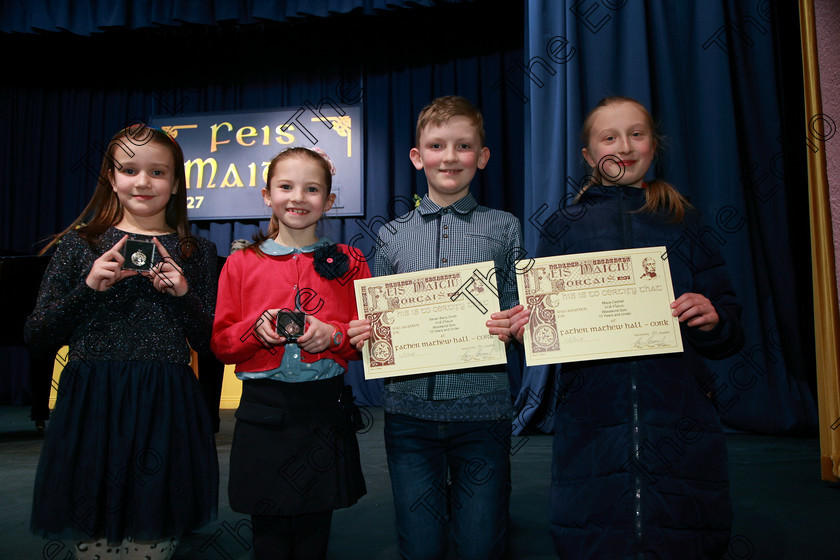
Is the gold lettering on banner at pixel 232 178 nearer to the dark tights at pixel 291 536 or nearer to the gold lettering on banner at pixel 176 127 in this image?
the gold lettering on banner at pixel 176 127

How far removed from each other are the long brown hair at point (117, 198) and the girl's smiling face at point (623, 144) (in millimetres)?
1081

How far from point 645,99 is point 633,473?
3416 mm

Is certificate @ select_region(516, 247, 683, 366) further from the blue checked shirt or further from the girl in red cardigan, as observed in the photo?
the girl in red cardigan

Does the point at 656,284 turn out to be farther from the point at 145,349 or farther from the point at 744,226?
the point at 744,226

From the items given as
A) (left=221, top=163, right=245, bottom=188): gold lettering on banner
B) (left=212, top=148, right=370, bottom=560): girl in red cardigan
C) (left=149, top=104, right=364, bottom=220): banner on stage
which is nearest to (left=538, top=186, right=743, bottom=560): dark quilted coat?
(left=212, top=148, right=370, bottom=560): girl in red cardigan

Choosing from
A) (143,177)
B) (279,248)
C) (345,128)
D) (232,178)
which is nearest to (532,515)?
(279,248)

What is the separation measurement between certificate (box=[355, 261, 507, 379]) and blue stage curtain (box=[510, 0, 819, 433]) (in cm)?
281

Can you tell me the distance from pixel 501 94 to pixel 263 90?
110 inches

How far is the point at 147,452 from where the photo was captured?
142 cm

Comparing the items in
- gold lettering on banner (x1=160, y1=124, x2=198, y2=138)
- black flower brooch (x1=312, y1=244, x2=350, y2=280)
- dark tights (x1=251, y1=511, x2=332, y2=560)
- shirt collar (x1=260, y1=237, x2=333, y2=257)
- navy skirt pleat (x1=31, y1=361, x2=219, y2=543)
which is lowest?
dark tights (x1=251, y1=511, x2=332, y2=560)

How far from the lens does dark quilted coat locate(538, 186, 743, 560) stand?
125cm

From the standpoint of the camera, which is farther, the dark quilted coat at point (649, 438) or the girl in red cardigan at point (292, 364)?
the girl in red cardigan at point (292, 364)

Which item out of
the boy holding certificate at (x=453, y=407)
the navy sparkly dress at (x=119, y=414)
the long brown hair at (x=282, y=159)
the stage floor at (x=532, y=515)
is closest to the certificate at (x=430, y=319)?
the boy holding certificate at (x=453, y=407)

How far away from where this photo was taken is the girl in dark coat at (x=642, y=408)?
1.25 meters
